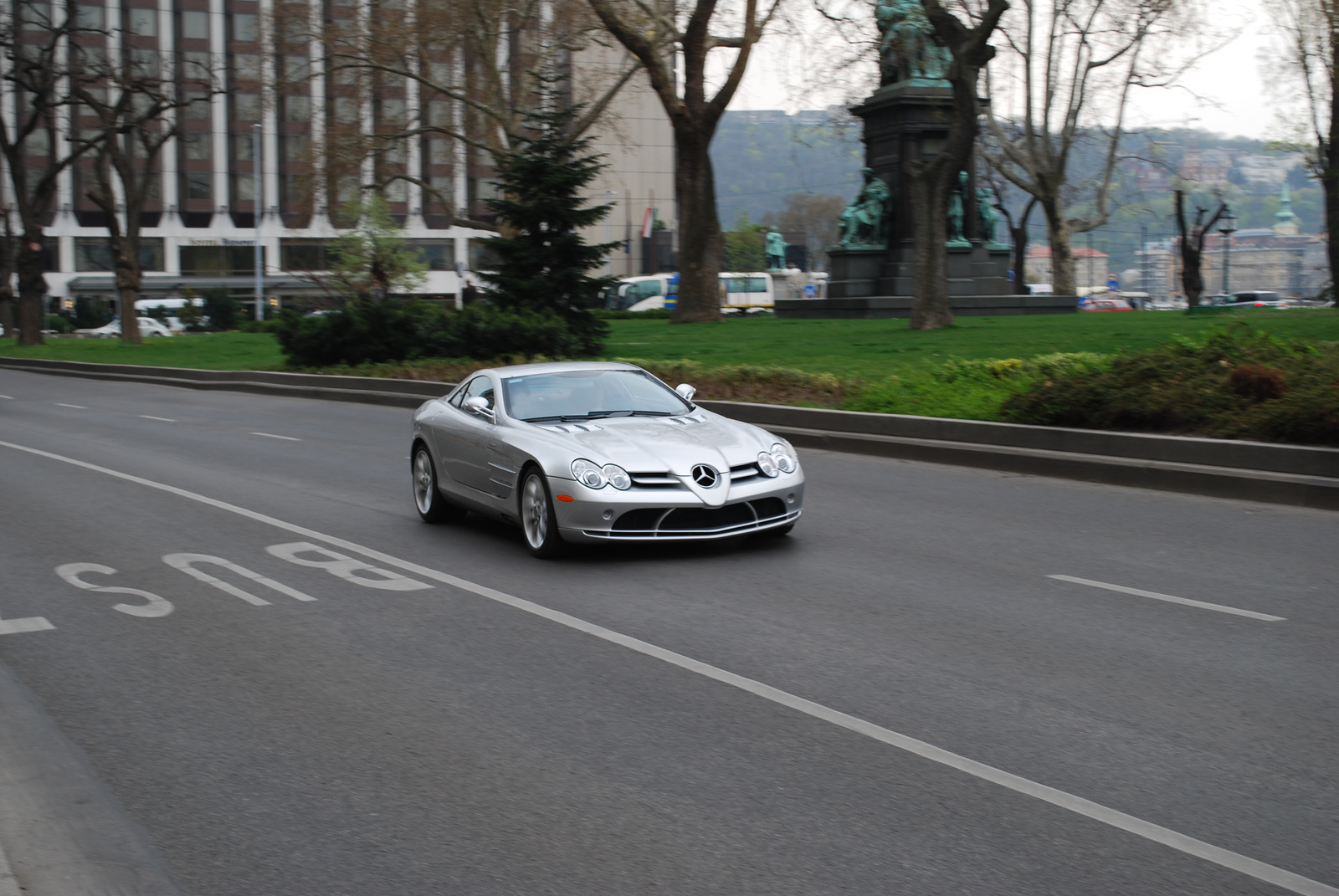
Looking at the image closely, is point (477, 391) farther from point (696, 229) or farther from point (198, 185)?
point (198, 185)

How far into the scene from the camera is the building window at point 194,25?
92.2 m

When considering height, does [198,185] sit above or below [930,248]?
above

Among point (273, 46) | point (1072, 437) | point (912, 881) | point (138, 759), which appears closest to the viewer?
point (912, 881)

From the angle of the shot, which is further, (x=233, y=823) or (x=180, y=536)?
(x=180, y=536)

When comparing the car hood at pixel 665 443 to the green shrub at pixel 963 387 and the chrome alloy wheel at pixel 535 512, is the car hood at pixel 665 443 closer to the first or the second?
the chrome alloy wheel at pixel 535 512

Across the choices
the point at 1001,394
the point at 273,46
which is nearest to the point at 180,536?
the point at 1001,394

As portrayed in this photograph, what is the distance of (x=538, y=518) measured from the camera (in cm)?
972

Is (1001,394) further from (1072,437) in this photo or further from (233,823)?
(233,823)

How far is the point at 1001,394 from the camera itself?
671 inches

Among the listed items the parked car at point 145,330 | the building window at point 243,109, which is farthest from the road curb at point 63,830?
the building window at point 243,109

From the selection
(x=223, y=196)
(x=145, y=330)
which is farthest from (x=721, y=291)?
(x=223, y=196)

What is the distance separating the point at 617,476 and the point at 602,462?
0.14m

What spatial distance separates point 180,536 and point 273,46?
38554 millimetres

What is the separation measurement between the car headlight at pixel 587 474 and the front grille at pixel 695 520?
265 millimetres
